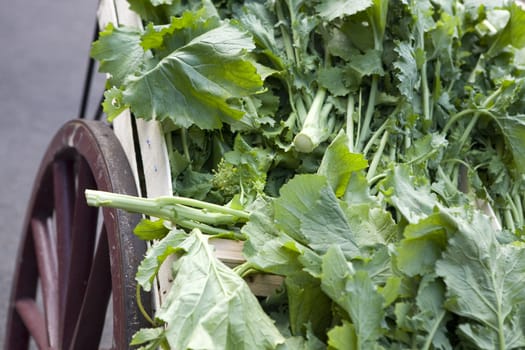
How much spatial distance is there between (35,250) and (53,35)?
5.24 ft

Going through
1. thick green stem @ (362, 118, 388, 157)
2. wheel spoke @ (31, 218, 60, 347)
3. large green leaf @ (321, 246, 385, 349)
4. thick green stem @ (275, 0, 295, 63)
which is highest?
thick green stem @ (275, 0, 295, 63)

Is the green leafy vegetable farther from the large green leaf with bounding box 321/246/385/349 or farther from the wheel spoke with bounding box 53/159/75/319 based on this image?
the wheel spoke with bounding box 53/159/75/319

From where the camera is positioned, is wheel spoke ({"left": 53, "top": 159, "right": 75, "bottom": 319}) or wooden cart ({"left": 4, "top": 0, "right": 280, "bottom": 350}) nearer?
wooden cart ({"left": 4, "top": 0, "right": 280, "bottom": 350})

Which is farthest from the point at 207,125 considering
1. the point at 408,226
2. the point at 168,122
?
the point at 408,226

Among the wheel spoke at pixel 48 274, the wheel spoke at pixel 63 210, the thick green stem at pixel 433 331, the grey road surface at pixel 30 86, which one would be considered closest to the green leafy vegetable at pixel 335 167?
the thick green stem at pixel 433 331

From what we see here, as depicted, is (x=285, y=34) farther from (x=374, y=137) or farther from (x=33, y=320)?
(x=33, y=320)

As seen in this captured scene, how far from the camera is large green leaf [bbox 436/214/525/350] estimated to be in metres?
0.59

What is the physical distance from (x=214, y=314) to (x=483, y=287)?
0.83 ft

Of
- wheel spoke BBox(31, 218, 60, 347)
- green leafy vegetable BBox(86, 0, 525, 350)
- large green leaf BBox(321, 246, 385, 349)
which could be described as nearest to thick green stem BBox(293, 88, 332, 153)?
green leafy vegetable BBox(86, 0, 525, 350)

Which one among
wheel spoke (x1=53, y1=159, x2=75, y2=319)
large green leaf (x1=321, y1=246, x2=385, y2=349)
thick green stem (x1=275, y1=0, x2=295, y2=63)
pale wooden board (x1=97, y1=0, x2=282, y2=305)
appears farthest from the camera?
wheel spoke (x1=53, y1=159, x2=75, y2=319)

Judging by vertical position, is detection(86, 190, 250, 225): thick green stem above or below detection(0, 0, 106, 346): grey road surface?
above

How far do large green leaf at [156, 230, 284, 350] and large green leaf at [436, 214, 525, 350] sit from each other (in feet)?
0.56

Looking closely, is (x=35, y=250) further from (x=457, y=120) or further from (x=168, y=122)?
(x=457, y=120)

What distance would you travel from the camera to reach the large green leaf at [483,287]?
0.59m
